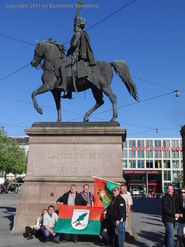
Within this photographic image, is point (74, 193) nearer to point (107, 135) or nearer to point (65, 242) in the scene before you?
point (65, 242)

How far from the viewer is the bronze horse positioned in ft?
39.5

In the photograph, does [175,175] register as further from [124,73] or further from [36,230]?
[36,230]

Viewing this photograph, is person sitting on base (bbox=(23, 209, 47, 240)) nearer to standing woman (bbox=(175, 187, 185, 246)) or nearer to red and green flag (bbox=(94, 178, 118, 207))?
red and green flag (bbox=(94, 178, 118, 207))

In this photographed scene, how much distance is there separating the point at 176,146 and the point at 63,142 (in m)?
91.1

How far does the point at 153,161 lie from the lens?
96.8m

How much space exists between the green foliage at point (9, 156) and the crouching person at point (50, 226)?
52.3m

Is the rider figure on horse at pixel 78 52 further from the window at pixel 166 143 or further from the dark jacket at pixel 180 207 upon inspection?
the window at pixel 166 143

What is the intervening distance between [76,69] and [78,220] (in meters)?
5.77

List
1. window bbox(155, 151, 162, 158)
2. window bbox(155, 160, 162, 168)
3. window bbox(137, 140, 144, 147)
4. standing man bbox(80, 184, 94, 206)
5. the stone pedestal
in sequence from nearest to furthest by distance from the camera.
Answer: standing man bbox(80, 184, 94, 206) → the stone pedestal → window bbox(155, 160, 162, 168) → window bbox(155, 151, 162, 158) → window bbox(137, 140, 144, 147)

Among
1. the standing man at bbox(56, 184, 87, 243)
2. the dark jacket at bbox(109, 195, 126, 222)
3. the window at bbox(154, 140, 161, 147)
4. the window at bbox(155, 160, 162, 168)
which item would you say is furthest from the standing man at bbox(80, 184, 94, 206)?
the window at bbox(154, 140, 161, 147)

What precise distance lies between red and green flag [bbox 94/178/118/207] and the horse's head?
5.84 m

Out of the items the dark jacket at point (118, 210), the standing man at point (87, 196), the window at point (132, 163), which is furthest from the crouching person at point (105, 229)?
the window at point (132, 163)

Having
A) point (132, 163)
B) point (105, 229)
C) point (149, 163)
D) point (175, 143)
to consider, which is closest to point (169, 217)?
point (105, 229)

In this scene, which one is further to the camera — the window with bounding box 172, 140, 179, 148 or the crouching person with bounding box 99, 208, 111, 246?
the window with bounding box 172, 140, 179, 148
